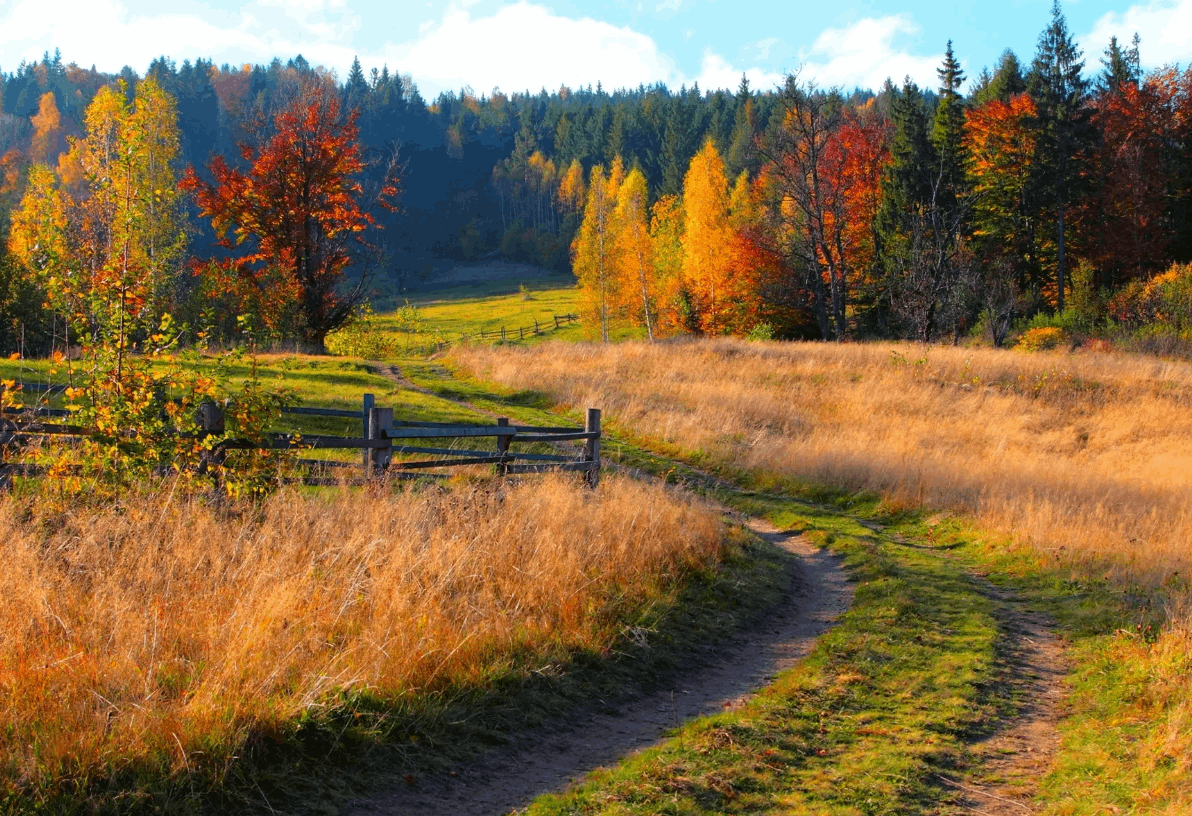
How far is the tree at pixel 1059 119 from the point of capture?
158ft

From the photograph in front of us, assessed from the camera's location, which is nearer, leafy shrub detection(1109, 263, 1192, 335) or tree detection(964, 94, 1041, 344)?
leafy shrub detection(1109, 263, 1192, 335)

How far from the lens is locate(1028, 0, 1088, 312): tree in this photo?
4819 cm

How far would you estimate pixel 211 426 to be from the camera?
8.88 meters

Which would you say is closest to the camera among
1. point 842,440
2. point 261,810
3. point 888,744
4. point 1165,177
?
point 261,810

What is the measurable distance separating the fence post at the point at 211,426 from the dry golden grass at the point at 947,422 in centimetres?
1051

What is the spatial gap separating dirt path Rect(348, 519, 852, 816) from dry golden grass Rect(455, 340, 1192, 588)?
4584 millimetres

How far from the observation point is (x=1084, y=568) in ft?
36.6

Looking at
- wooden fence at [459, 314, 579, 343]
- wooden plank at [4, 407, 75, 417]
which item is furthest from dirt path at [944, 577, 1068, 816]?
wooden fence at [459, 314, 579, 343]

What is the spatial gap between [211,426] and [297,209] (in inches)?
1174

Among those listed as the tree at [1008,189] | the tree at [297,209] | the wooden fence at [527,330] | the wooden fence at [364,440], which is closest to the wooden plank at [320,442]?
the wooden fence at [364,440]

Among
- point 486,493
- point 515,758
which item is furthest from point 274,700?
point 486,493

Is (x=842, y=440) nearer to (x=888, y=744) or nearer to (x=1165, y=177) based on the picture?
(x=888, y=744)

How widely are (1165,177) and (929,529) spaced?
45952 mm

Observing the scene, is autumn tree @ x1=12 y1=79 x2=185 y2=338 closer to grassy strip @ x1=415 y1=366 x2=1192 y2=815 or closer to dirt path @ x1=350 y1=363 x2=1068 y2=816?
dirt path @ x1=350 y1=363 x2=1068 y2=816
